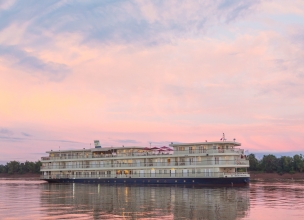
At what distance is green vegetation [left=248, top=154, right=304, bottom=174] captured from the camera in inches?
5020

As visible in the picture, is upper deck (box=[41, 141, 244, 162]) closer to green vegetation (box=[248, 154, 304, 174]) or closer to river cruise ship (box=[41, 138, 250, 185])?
river cruise ship (box=[41, 138, 250, 185])

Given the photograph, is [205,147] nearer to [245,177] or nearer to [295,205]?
[245,177]

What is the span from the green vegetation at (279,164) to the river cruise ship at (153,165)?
49.5 meters

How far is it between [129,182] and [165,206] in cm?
4541

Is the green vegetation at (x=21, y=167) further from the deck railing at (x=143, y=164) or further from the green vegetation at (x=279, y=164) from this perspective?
the green vegetation at (x=279, y=164)

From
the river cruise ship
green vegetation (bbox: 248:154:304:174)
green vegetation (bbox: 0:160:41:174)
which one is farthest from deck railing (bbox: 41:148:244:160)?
green vegetation (bbox: 0:160:41:174)

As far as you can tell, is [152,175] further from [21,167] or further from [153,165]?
[21,167]

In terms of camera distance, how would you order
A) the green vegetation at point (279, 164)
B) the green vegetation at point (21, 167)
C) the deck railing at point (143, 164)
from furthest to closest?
the green vegetation at point (21, 167)
the green vegetation at point (279, 164)
the deck railing at point (143, 164)

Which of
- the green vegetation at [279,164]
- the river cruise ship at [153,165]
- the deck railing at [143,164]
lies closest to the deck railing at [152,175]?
the river cruise ship at [153,165]

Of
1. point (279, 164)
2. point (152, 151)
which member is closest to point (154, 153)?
point (152, 151)

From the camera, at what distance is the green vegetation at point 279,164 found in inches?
5020

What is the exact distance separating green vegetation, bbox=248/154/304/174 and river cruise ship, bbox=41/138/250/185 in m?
49.5

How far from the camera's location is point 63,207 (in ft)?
123

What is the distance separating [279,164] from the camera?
132500 mm
